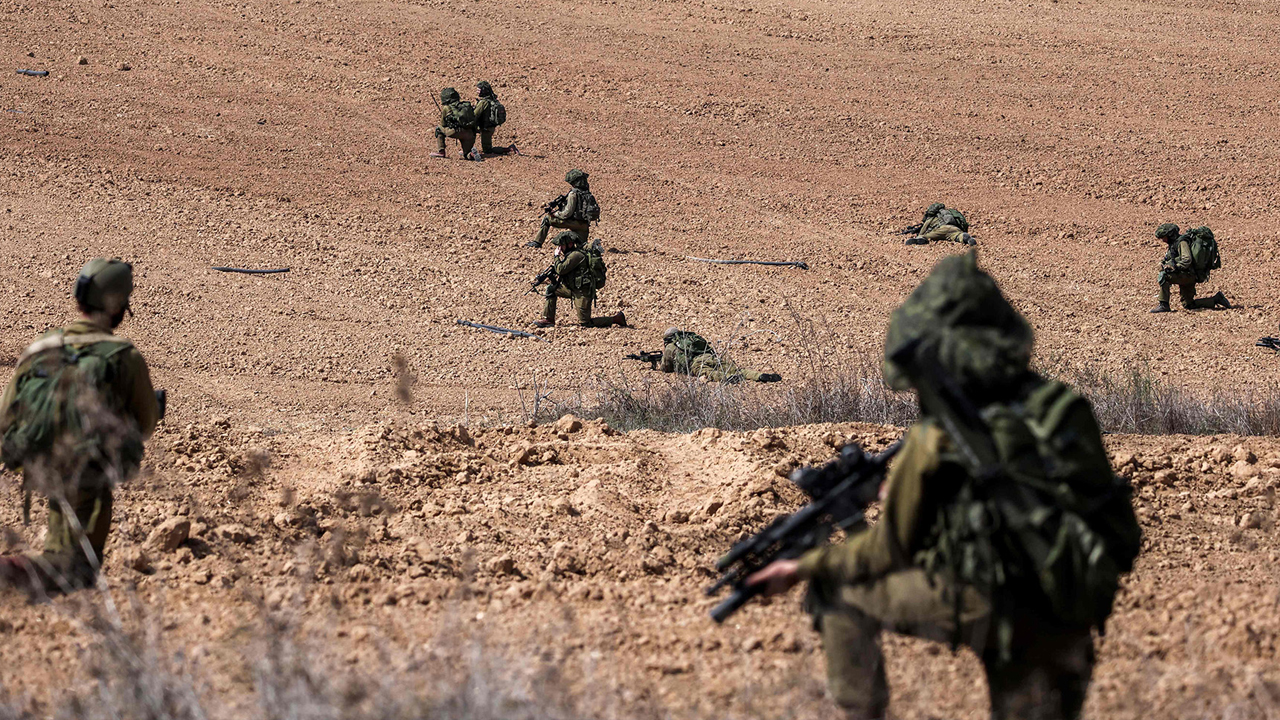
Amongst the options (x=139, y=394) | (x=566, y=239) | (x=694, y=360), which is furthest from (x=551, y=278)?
(x=139, y=394)

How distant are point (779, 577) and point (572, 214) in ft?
31.4

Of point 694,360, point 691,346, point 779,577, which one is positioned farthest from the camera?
point 691,346

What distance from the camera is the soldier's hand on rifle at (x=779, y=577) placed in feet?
8.99

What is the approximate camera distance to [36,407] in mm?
3789

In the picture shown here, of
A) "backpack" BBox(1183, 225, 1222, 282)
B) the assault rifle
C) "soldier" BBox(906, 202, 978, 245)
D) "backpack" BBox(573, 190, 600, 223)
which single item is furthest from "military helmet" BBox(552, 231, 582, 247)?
"backpack" BBox(1183, 225, 1222, 282)

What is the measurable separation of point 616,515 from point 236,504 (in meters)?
1.78

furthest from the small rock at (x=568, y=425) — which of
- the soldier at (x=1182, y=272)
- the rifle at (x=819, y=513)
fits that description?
the soldier at (x=1182, y=272)

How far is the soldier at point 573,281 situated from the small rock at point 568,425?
178 inches

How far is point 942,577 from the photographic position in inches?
102

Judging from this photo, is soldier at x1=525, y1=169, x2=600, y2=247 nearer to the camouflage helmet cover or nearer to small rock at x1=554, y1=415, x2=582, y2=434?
small rock at x1=554, y1=415, x2=582, y2=434

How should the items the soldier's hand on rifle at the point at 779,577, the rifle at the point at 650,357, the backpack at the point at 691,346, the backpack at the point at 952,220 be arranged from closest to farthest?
the soldier's hand on rifle at the point at 779,577, the backpack at the point at 691,346, the rifle at the point at 650,357, the backpack at the point at 952,220

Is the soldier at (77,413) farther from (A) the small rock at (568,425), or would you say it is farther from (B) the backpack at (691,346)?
(B) the backpack at (691,346)

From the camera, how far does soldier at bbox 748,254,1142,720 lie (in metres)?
2.44

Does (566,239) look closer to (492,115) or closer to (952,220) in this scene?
(492,115)
